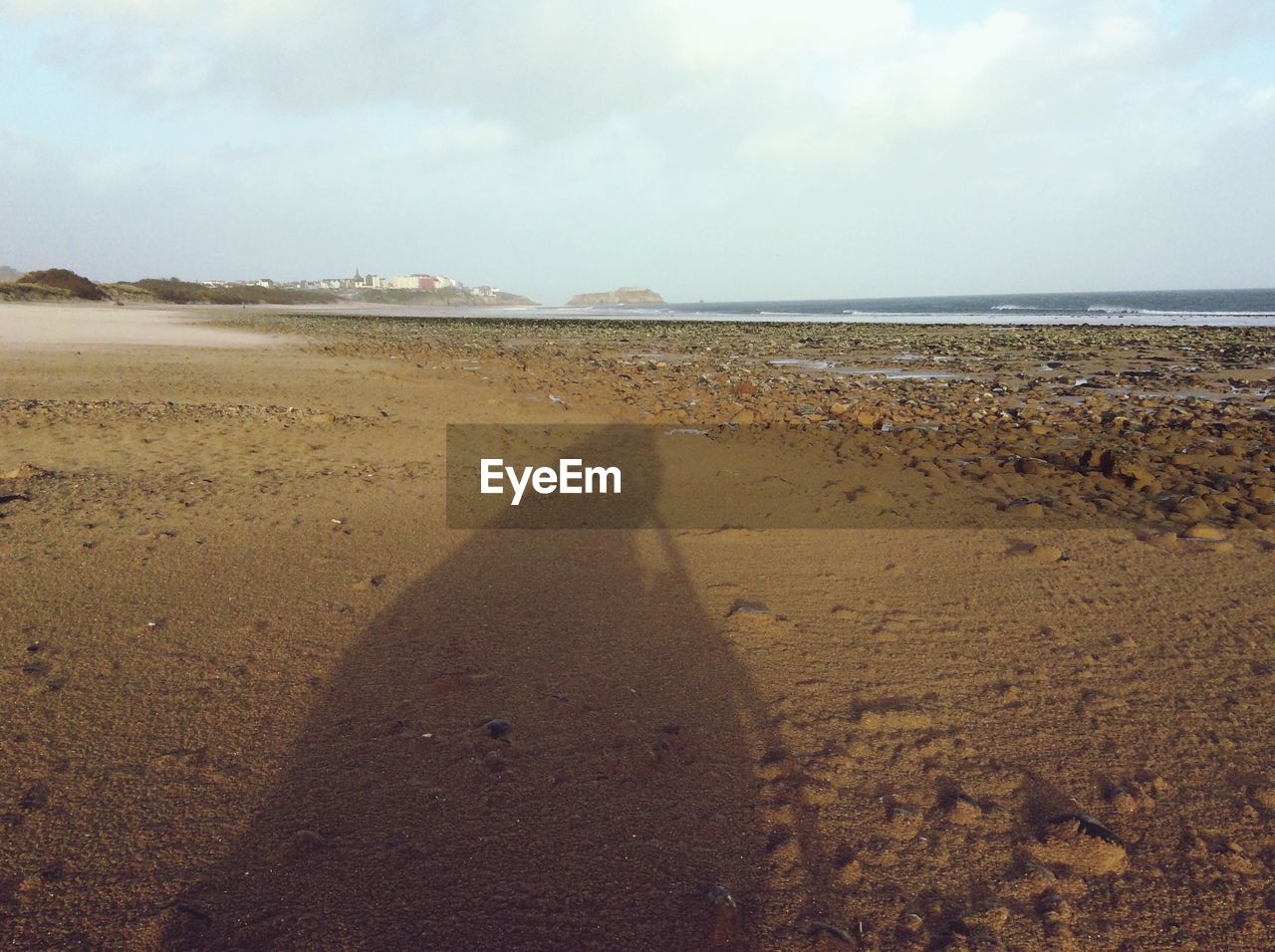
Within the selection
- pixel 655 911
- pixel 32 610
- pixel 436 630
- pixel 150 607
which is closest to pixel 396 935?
pixel 655 911

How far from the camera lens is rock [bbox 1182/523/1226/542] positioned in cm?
556

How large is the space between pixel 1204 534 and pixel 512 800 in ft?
17.7

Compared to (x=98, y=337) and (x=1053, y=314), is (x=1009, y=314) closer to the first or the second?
(x=1053, y=314)

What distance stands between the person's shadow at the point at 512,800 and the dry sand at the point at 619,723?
13 millimetres

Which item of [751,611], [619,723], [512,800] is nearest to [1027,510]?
[751,611]

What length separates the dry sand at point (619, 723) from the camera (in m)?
2.25

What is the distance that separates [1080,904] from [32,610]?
4.90 m

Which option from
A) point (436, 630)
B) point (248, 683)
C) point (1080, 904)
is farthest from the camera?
point (436, 630)

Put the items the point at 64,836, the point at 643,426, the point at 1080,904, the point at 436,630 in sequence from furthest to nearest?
1. the point at 643,426
2. the point at 436,630
3. the point at 64,836
4. the point at 1080,904

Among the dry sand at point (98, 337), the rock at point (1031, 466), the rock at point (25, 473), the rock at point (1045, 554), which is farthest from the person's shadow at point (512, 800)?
the dry sand at point (98, 337)

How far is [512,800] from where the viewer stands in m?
2.69

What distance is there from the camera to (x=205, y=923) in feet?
7.00

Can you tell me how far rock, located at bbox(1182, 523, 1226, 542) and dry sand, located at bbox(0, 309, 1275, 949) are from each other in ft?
0.17

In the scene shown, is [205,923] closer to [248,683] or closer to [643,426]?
[248,683]
